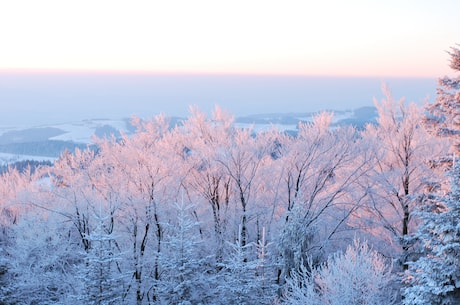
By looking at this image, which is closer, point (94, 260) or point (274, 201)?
point (94, 260)

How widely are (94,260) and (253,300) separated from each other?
20.1 feet

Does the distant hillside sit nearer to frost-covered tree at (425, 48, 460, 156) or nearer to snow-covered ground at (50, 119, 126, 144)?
snow-covered ground at (50, 119, 126, 144)

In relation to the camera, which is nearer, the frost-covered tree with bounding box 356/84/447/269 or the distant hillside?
the frost-covered tree with bounding box 356/84/447/269

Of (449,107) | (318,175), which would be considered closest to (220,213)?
(318,175)

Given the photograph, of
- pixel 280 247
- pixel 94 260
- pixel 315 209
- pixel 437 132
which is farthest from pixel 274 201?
pixel 437 132

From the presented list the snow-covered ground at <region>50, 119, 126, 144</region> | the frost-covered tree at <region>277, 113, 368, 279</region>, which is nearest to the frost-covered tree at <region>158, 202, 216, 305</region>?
the frost-covered tree at <region>277, 113, 368, 279</region>

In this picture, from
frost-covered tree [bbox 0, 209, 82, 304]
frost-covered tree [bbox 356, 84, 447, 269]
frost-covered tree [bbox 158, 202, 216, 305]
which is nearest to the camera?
frost-covered tree [bbox 158, 202, 216, 305]

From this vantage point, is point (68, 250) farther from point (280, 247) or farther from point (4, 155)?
point (4, 155)

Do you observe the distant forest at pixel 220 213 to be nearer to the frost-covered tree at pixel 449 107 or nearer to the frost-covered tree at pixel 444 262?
the frost-covered tree at pixel 449 107

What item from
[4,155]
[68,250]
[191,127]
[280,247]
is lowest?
[4,155]

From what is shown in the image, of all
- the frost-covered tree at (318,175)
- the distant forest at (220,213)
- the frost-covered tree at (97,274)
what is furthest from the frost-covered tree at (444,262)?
the frost-covered tree at (97,274)

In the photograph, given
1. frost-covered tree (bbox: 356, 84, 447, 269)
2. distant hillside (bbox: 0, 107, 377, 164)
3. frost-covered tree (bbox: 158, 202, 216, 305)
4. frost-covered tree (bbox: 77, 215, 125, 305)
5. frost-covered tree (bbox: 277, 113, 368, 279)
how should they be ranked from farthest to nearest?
distant hillside (bbox: 0, 107, 377, 164)
frost-covered tree (bbox: 277, 113, 368, 279)
frost-covered tree (bbox: 356, 84, 447, 269)
frost-covered tree (bbox: 77, 215, 125, 305)
frost-covered tree (bbox: 158, 202, 216, 305)

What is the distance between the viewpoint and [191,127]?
22438 mm

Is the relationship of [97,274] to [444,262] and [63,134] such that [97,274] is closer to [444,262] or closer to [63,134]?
[444,262]
